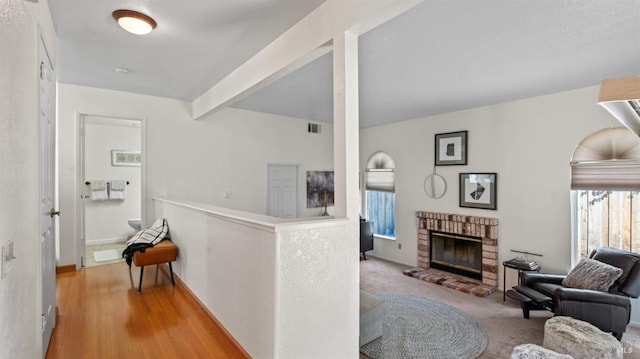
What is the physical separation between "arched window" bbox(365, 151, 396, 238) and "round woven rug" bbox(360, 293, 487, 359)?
100 inches

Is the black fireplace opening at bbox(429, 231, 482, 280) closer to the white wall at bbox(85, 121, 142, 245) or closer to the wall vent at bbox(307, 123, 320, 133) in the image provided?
the wall vent at bbox(307, 123, 320, 133)

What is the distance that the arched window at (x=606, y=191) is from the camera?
11.8 ft

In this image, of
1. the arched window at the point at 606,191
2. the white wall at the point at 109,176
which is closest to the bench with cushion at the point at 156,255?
the white wall at the point at 109,176

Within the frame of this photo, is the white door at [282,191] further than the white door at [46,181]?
Yes

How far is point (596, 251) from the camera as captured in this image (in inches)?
141

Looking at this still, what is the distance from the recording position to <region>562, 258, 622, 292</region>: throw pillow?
315 centimetres

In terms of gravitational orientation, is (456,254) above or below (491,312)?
above

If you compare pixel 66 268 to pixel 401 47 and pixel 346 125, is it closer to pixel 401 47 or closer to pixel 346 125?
pixel 346 125

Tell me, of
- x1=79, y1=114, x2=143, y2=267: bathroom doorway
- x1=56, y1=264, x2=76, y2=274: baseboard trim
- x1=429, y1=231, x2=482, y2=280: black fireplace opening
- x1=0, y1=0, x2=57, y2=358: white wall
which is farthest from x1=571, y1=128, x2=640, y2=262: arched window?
x1=79, y1=114, x2=143, y2=267: bathroom doorway

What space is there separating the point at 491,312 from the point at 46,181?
Result: 4.76 m

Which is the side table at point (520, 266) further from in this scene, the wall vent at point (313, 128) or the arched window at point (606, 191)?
the wall vent at point (313, 128)

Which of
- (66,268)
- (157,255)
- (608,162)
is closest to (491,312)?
(608,162)

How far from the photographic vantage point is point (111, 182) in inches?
248

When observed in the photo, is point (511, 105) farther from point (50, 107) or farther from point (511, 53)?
point (50, 107)
